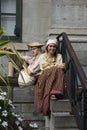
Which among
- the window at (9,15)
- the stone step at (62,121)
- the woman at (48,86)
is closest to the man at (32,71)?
the woman at (48,86)

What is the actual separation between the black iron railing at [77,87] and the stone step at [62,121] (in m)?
0.13

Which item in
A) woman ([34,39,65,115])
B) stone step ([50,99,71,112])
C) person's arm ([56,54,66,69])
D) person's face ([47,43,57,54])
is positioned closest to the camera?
stone step ([50,99,71,112])

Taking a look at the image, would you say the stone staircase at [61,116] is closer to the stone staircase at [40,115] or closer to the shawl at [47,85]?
the stone staircase at [40,115]

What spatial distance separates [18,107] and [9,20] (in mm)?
3591

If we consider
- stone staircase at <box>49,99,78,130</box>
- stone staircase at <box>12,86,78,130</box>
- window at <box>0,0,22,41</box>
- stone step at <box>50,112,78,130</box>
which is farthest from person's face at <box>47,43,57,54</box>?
window at <box>0,0,22,41</box>

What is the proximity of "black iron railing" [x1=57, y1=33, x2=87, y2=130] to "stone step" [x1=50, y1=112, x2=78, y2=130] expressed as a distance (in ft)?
0.43

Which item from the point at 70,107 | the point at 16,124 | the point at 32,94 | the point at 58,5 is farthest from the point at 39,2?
the point at 16,124

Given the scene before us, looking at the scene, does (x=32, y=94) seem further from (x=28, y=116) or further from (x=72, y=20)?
(x=72, y=20)

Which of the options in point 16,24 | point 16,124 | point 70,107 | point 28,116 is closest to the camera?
point 16,124

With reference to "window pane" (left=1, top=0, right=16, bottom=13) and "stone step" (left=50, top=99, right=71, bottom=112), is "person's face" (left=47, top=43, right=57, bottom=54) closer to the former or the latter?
"stone step" (left=50, top=99, right=71, bottom=112)

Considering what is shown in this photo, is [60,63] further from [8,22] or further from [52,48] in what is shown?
[8,22]

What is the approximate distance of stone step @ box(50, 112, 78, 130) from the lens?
25.6 ft

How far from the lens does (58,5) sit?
438 inches

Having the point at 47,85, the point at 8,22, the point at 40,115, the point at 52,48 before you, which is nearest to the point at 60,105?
the point at 47,85
